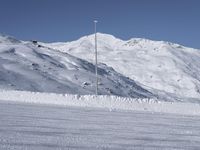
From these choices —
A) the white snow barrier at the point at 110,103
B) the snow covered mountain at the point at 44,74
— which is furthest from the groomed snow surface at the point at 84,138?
the snow covered mountain at the point at 44,74

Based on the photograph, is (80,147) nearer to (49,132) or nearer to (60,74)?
(49,132)

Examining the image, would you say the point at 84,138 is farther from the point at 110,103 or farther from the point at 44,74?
the point at 44,74

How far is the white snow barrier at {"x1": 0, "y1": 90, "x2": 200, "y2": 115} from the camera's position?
1290 inches

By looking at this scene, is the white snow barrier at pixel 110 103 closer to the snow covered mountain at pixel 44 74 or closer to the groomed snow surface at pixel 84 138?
the groomed snow surface at pixel 84 138

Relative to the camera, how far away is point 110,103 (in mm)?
33438

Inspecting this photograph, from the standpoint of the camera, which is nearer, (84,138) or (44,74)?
(84,138)

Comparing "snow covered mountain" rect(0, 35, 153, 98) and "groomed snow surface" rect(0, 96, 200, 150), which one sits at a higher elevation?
"snow covered mountain" rect(0, 35, 153, 98)

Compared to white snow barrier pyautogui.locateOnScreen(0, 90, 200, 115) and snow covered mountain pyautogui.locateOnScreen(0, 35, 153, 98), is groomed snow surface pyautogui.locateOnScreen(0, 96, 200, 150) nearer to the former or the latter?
white snow barrier pyautogui.locateOnScreen(0, 90, 200, 115)

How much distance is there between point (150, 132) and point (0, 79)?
5611cm

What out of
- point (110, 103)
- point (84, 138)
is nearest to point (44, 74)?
point (110, 103)

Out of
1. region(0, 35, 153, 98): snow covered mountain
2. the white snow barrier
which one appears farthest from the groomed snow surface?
region(0, 35, 153, 98): snow covered mountain

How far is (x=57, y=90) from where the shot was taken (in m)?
71.1

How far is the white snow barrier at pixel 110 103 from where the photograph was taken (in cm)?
3276

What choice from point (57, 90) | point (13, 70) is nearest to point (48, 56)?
point (13, 70)
